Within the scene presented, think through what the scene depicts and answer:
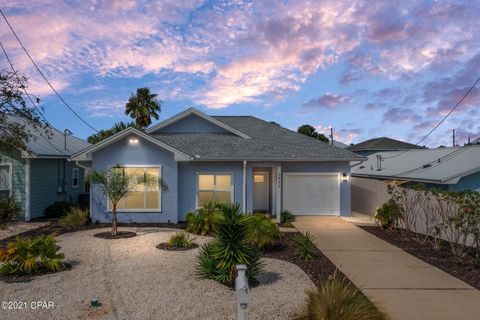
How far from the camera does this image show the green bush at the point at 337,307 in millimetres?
5287

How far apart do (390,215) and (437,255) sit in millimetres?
3774

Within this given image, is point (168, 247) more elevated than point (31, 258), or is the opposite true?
point (31, 258)

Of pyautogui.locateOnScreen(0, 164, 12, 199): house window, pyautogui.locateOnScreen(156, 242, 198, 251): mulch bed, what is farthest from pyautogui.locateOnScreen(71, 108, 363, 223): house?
pyautogui.locateOnScreen(156, 242, 198, 251): mulch bed

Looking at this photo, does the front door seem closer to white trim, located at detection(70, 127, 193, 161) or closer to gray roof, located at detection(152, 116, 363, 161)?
gray roof, located at detection(152, 116, 363, 161)

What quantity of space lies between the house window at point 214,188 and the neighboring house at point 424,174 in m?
7.40

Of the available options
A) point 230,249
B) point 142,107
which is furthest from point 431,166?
point 142,107

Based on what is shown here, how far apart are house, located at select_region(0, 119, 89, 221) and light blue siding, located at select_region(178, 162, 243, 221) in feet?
18.7

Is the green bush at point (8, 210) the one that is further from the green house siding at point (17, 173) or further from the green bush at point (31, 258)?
the green bush at point (31, 258)

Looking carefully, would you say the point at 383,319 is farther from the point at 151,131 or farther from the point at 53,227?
the point at 151,131

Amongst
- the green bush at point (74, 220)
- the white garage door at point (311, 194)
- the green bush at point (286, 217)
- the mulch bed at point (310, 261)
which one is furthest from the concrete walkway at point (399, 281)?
the green bush at point (74, 220)

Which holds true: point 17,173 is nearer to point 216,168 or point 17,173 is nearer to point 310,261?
point 216,168

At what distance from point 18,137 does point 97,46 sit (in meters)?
5.72

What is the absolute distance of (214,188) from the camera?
15930mm

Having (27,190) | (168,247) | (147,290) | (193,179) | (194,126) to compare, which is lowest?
(147,290)
